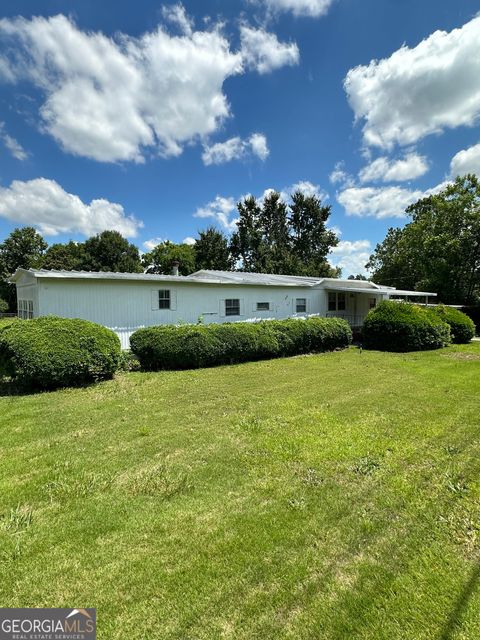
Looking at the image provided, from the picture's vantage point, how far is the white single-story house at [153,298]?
10719mm

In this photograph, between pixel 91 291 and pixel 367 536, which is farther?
pixel 91 291

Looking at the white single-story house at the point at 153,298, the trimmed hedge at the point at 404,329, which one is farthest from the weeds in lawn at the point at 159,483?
the trimmed hedge at the point at 404,329

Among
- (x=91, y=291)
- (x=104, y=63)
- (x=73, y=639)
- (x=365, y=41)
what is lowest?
(x=73, y=639)

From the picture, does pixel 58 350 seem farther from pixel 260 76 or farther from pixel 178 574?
pixel 260 76

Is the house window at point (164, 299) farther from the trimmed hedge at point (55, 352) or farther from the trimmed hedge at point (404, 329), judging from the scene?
the trimmed hedge at point (404, 329)

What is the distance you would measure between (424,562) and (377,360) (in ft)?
31.0

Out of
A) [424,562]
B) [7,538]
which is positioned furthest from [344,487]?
[7,538]

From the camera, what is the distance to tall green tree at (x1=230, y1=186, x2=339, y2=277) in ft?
123

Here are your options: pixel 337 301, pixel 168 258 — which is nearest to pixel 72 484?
pixel 337 301

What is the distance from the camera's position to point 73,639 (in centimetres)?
195

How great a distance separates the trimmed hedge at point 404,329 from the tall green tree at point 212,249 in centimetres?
2519

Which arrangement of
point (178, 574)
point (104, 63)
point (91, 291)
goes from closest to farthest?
point (178, 574)
point (104, 63)
point (91, 291)

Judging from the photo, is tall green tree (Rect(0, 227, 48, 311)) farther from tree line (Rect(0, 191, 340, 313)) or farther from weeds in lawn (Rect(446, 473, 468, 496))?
weeds in lawn (Rect(446, 473, 468, 496))

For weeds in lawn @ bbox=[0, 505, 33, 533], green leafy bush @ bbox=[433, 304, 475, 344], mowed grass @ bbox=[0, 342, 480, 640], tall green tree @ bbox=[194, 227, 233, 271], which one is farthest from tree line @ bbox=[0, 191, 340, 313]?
weeds in lawn @ bbox=[0, 505, 33, 533]
